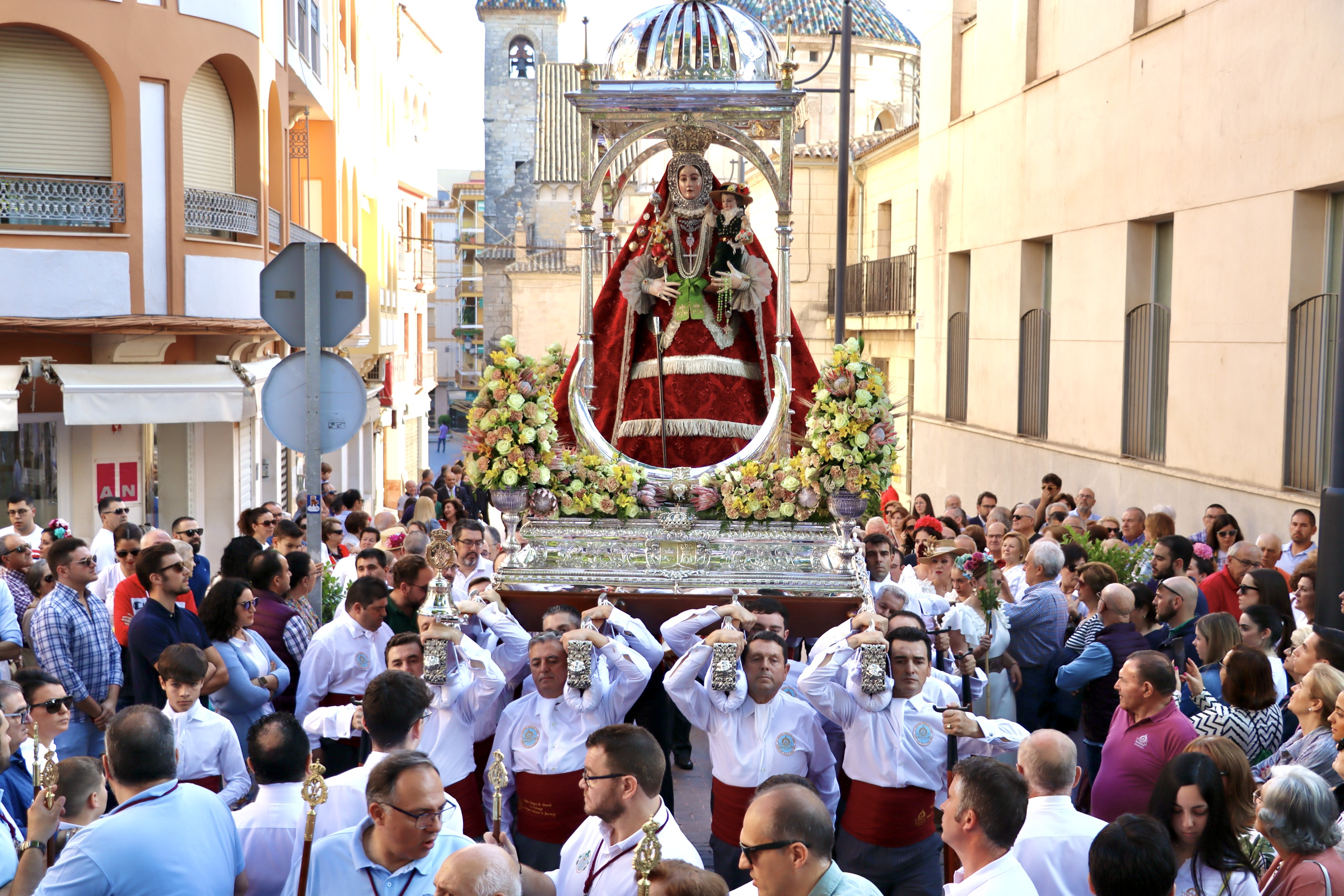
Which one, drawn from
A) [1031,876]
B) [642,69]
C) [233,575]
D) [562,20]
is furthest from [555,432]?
[562,20]

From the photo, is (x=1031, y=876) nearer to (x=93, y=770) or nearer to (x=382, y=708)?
(x=382, y=708)

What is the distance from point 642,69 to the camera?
28.4 feet

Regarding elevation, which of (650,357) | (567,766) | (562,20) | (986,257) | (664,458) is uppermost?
(562,20)

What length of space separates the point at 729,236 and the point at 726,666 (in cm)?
420

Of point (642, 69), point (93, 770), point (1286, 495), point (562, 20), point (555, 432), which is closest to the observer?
point (93, 770)

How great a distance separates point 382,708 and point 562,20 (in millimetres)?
52063

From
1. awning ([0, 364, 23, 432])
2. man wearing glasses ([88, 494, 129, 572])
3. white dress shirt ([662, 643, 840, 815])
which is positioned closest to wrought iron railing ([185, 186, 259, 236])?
awning ([0, 364, 23, 432])

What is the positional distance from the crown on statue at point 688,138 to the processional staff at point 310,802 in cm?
566

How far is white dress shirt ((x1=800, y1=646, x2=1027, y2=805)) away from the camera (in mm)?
5309

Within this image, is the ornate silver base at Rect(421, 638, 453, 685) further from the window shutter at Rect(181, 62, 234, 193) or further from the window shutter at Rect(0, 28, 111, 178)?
the window shutter at Rect(181, 62, 234, 193)

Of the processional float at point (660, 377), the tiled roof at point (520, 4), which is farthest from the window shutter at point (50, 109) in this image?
the tiled roof at point (520, 4)

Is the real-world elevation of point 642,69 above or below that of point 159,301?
above

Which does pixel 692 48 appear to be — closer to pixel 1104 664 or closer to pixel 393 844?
pixel 1104 664

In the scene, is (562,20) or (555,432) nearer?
(555,432)
